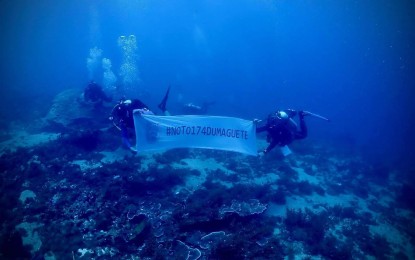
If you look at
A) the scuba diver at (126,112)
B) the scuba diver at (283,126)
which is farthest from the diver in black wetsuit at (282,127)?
the scuba diver at (126,112)

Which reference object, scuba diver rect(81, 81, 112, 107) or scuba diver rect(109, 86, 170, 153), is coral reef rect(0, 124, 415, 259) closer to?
scuba diver rect(109, 86, 170, 153)

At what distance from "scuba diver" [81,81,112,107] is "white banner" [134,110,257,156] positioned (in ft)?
33.5

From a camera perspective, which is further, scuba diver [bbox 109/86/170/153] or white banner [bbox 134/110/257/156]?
scuba diver [bbox 109/86/170/153]

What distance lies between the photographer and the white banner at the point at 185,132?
9.21 m

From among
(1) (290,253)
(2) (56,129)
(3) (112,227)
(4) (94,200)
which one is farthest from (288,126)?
(2) (56,129)

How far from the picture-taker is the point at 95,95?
59.2 ft

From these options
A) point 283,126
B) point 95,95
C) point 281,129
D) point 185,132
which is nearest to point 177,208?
point 185,132

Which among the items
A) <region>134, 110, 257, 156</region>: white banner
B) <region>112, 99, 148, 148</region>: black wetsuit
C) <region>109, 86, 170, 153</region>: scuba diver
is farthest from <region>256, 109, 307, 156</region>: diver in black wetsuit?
<region>112, 99, 148, 148</region>: black wetsuit

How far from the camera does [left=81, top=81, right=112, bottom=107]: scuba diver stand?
1772 centimetres

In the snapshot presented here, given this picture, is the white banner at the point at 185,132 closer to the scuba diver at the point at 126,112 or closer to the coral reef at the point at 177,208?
the scuba diver at the point at 126,112

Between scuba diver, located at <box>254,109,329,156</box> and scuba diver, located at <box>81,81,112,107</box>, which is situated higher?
Answer: scuba diver, located at <box>81,81,112,107</box>

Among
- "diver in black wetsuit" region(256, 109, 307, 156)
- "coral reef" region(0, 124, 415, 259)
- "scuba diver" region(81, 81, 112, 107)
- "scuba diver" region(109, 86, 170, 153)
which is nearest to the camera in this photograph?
"coral reef" region(0, 124, 415, 259)

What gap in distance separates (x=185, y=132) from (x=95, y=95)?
37.3 feet

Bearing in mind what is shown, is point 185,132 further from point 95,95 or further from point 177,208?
point 95,95
